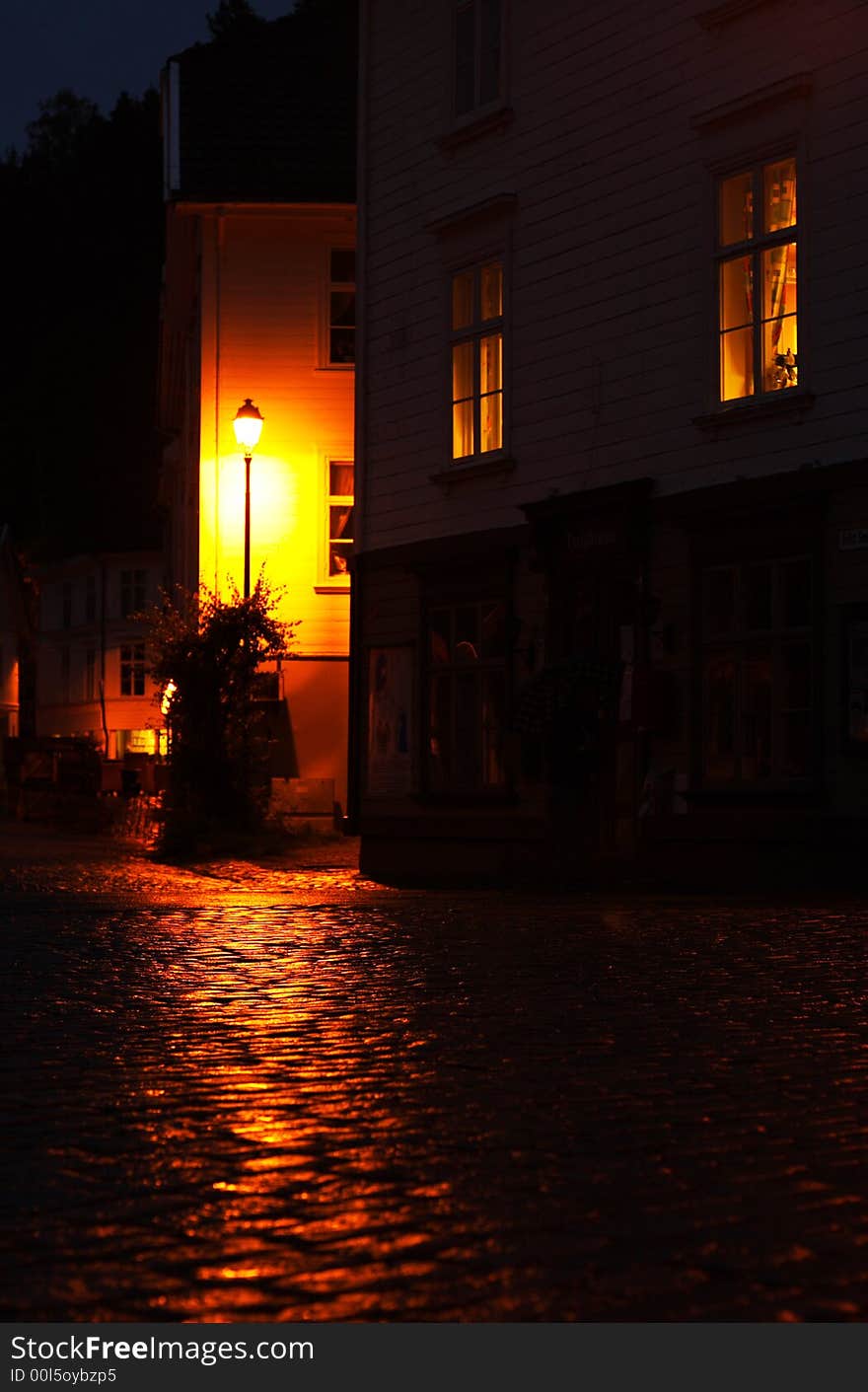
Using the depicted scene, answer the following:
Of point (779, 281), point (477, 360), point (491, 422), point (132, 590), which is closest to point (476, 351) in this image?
point (477, 360)

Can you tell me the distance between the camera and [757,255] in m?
17.0

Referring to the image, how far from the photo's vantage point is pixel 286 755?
30.5 m

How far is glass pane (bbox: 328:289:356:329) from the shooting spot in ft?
103

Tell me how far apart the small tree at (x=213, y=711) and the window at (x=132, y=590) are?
47194 millimetres

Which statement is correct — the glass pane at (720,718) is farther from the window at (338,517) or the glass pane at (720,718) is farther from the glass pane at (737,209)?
the window at (338,517)

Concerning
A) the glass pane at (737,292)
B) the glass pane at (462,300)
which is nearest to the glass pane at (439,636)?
the glass pane at (462,300)

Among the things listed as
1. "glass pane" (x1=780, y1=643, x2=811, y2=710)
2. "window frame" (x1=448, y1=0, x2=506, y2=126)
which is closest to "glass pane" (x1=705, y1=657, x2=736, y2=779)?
"glass pane" (x1=780, y1=643, x2=811, y2=710)

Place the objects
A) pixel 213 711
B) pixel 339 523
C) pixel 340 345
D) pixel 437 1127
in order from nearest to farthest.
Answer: pixel 437 1127
pixel 213 711
pixel 339 523
pixel 340 345

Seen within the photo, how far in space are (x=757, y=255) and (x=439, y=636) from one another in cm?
561

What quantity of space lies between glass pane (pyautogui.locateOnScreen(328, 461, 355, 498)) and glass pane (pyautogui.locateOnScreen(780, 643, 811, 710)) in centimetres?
1506

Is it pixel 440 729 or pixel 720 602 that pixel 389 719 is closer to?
pixel 440 729

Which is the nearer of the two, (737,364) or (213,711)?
(737,364)

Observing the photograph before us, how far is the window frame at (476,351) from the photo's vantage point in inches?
791

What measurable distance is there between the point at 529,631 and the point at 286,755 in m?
11.2
